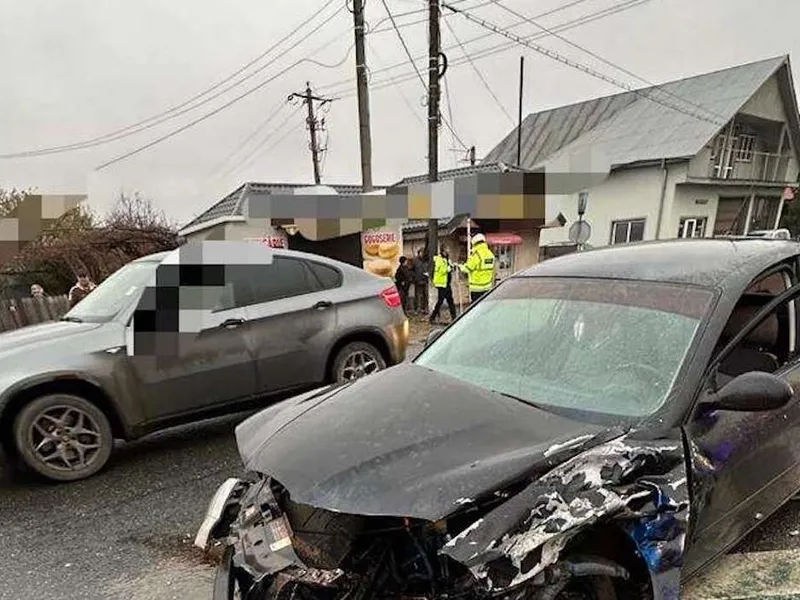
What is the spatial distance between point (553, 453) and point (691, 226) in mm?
25490

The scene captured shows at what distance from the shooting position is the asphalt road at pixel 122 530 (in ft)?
9.57

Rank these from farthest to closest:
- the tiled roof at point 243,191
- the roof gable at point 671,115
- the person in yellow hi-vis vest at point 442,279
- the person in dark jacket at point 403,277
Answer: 1. the roof gable at point 671,115
2. the tiled roof at point 243,191
3. the person in dark jacket at point 403,277
4. the person in yellow hi-vis vest at point 442,279

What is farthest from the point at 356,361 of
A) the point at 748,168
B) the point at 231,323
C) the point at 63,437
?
the point at 748,168

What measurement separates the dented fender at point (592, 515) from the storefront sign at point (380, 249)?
11653mm

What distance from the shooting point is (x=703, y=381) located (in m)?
2.26

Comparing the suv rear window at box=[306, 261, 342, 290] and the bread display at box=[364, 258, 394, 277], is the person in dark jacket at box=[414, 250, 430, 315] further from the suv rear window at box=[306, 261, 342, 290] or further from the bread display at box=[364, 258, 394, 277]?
the suv rear window at box=[306, 261, 342, 290]

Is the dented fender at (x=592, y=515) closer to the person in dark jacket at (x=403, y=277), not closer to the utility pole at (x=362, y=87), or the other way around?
the person in dark jacket at (x=403, y=277)

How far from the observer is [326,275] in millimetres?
5477

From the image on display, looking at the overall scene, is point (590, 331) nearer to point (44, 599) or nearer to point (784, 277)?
point (784, 277)

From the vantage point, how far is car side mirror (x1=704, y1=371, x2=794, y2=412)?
2137mm

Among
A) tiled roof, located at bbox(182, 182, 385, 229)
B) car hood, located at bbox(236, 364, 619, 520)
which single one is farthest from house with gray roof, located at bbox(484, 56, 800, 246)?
car hood, located at bbox(236, 364, 619, 520)

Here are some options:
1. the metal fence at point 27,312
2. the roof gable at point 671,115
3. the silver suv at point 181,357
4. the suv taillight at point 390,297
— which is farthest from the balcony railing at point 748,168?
the metal fence at point 27,312

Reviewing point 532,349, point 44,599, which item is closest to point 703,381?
point 532,349

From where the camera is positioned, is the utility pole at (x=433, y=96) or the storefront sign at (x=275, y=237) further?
the utility pole at (x=433, y=96)
